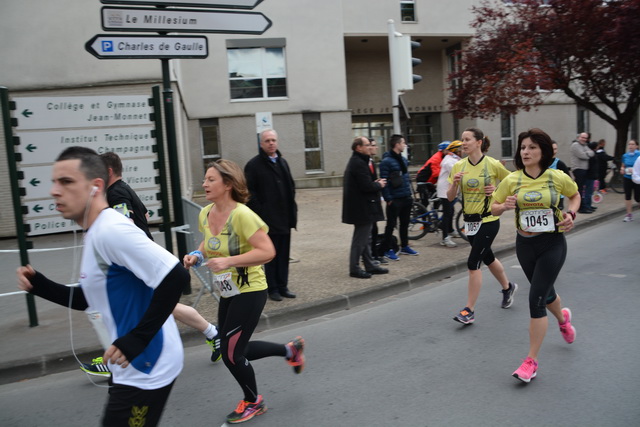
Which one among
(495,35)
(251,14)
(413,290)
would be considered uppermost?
(495,35)

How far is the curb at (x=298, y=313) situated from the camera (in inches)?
191

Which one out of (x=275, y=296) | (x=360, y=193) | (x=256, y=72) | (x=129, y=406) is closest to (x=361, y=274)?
(x=360, y=193)

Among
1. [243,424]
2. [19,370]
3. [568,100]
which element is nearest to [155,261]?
[243,424]

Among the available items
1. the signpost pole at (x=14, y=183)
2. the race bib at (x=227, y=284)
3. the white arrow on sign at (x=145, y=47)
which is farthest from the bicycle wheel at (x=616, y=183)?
the signpost pole at (x=14, y=183)

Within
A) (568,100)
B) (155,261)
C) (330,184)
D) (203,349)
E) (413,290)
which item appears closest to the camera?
(155,261)

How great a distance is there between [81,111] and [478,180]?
177 inches

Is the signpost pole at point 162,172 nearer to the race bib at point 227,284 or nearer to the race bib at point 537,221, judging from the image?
the race bib at point 227,284

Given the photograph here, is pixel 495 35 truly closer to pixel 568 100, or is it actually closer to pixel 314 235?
pixel 568 100

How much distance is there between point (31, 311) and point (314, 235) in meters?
6.59

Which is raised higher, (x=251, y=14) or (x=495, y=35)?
(x=495, y=35)

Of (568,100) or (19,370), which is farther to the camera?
(568,100)

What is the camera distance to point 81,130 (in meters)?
6.02

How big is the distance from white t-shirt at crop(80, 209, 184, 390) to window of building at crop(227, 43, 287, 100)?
21170 millimetres

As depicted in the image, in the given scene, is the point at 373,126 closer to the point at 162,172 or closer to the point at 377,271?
the point at 377,271
